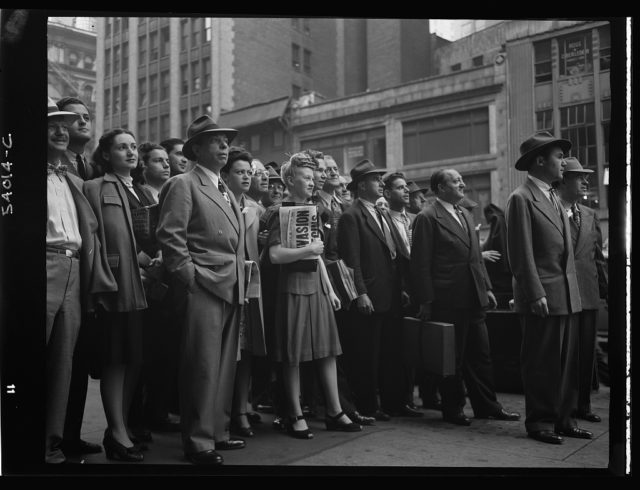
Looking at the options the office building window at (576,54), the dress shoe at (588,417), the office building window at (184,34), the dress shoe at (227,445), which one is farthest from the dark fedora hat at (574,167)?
the dress shoe at (227,445)

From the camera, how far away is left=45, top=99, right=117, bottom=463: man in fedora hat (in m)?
3.90

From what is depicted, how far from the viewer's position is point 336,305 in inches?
199

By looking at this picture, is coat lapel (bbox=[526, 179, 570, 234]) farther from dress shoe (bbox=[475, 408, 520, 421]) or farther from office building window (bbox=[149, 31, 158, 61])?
office building window (bbox=[149, 31, 158, 61])

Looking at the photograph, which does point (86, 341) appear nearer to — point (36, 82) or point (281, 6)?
point (36, 82)

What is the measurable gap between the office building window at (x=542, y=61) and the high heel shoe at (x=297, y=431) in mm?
3768

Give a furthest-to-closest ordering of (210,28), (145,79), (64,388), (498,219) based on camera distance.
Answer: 1. (498,219)
2. (145,79)
3. (210,28)
4. (64,388)

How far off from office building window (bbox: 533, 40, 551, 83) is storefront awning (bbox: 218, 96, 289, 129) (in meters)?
2.57

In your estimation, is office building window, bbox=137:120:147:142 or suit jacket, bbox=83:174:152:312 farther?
office building window, bbox=137:120:147:142

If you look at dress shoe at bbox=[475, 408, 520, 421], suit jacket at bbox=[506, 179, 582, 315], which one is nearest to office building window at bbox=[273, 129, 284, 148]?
suit jacket at bbox=[506, 179, 582, 315]

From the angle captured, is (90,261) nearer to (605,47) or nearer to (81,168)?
(81,168)

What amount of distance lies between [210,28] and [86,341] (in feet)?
8.44

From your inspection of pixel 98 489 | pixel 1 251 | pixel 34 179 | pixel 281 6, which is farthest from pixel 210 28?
pixel 98 489

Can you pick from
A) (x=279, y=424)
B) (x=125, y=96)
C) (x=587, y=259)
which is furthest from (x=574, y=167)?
(x=125, y=96)

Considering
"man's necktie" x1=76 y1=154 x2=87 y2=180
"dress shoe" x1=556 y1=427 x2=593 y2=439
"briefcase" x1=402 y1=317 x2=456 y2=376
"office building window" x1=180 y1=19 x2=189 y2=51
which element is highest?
"office building window" x1=180 y1=19 x2=189 y2=51
